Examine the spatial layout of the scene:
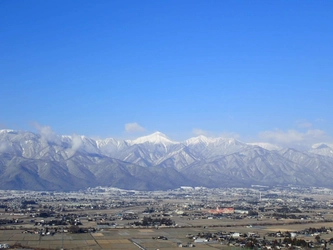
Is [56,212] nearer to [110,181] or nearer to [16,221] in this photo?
[16,221]

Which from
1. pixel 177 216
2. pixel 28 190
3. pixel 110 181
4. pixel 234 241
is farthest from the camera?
pixel 110 181

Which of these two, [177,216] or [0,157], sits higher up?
[0,157]

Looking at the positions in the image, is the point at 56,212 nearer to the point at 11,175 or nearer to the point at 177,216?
the point at 177,216

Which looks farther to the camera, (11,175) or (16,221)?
(11,175)

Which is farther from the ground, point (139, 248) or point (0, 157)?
point (0, 157)

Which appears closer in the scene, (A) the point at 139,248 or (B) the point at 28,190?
(A) the point at 139,248

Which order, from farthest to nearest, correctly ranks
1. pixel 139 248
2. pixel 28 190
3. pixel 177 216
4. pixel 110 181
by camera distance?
1. pixel 110 181
2. pixel 28 190
3. pixel 177 216
4. pixel 139 248

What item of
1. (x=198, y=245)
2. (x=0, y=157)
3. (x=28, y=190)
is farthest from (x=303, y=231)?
(x=0, y=157)

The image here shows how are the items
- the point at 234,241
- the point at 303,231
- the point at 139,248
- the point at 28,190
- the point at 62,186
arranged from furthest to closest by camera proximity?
the point at 62,186
the point at 28,190
the point at 303,231
the point at 234,241
the point at 139,248

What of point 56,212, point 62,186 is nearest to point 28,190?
point 62,186
